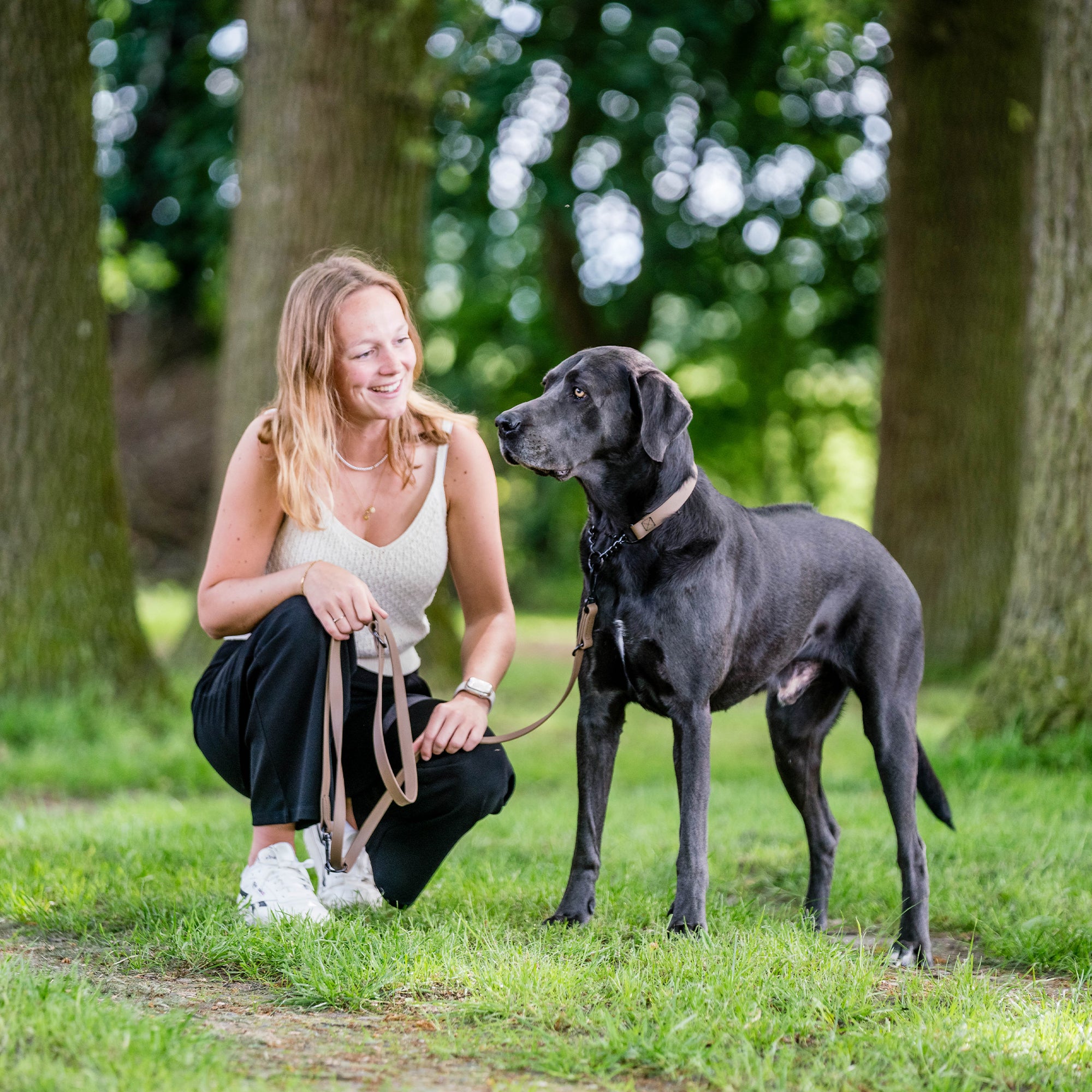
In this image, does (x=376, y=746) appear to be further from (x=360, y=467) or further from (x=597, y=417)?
(x=597, y=417)

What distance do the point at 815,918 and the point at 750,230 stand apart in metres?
12.3

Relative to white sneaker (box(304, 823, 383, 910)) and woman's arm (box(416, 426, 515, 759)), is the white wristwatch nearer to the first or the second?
woman's arm (box(416, 426, 515, 759))

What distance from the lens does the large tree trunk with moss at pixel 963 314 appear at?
9.86 m

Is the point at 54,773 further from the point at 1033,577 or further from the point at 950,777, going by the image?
the point at 1033,577

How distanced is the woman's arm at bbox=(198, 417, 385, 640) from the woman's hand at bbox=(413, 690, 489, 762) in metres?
0.33

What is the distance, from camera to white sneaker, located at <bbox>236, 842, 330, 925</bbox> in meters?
3.33

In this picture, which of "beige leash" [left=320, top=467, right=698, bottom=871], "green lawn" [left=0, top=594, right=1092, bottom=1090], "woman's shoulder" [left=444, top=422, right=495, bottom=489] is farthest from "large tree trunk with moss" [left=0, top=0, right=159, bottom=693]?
"beige leash" [left=320, top=467, right=698, bottom=871]

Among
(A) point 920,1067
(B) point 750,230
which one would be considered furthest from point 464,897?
(B) point 750,230

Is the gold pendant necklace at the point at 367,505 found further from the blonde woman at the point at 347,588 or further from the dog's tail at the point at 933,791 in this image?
the dog's tail at the point at 933,791

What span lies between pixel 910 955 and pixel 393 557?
184 cm

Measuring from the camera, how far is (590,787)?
349 cm

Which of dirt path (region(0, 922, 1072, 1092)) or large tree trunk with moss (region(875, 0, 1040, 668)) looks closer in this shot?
dirt path (region(0, 922, 1072, 1092))

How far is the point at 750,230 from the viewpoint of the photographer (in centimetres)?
1486

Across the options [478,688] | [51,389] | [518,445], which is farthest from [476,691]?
[51,389]
